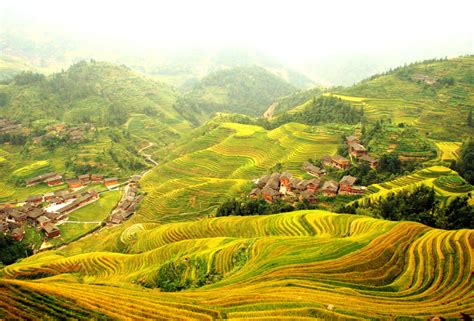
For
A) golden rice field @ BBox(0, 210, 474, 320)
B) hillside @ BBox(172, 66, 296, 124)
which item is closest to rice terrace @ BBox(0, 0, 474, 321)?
golden rice field @ BBox(0, 210, 474, 320)

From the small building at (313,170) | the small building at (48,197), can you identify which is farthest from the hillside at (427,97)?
the small building at (48,197)

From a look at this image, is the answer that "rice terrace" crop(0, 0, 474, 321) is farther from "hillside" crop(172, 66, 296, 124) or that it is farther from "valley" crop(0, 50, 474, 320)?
"hillside" crop(172, 66, 296, 124)

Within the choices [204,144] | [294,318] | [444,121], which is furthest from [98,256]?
[444,121]

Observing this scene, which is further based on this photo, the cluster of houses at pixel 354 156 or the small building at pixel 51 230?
the cluster of houses at pixel 354 156

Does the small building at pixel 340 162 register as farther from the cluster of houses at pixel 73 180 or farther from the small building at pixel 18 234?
the small building at pixel 18 234

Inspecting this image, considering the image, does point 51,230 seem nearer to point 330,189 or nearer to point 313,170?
point 313,170
